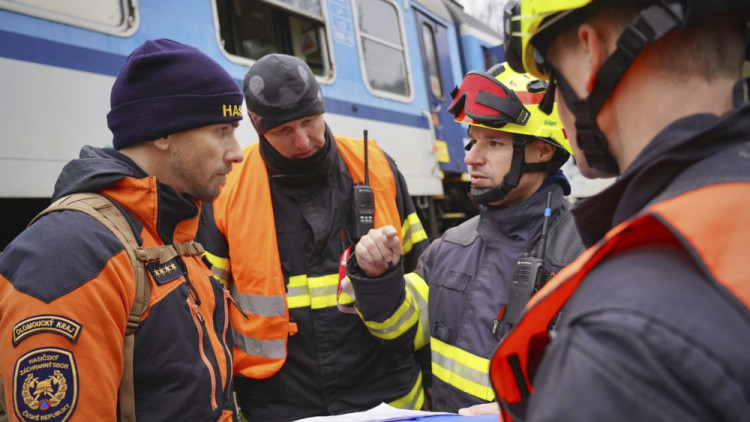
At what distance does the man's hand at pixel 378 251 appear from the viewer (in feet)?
5.99

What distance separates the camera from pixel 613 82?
0.85m

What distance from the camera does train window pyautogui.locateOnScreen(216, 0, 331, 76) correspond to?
4242 millimetres

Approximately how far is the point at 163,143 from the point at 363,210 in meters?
0.96

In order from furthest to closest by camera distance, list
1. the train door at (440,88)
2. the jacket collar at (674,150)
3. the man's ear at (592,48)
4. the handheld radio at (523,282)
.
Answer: the train door at (440,88) → the handheld radio at (523,282) → the man's ear at (592,48) → the jacket collar at (674,150)

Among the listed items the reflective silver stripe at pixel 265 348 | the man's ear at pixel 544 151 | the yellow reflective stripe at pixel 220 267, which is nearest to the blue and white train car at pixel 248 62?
the yellow reflective stripe at pixel 220 267

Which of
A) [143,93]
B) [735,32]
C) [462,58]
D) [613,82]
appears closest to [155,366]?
[143,93]

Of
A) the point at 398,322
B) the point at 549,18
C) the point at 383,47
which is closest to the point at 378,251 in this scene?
the point at 398,322

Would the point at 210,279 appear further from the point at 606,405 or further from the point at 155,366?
the point at 606,405

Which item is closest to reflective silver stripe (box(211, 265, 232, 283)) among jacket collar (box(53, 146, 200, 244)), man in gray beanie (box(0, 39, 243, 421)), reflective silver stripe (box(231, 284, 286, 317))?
reflective silver stripe (box(231, 284, 286, 317))

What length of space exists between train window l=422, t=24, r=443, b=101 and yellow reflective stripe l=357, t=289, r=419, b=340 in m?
4.93

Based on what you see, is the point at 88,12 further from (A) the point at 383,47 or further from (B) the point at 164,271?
(A) the point at 383,47

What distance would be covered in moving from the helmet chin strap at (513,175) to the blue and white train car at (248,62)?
222 centimetres

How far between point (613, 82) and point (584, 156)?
0.19m

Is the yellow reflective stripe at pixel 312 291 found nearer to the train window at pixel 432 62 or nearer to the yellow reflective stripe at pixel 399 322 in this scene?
the yellow reflective stripe at pixel 399 322
